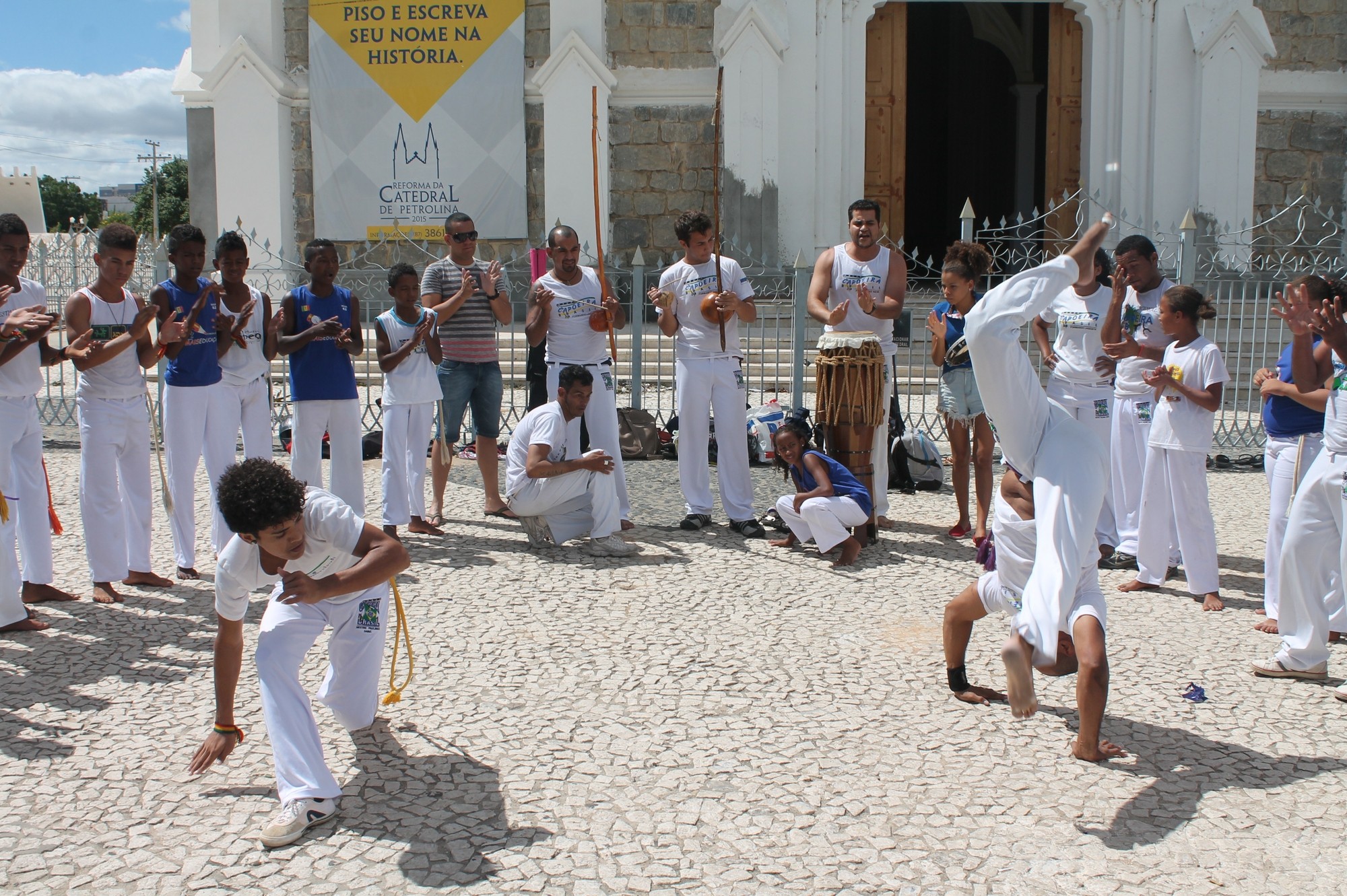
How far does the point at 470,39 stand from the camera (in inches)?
597

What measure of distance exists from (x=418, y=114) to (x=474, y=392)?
9.04 metres

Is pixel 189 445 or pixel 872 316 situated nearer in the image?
pixel 189 445

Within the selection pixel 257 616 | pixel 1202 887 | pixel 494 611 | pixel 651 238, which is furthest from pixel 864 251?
pixel 651 238

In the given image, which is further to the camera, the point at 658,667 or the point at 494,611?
the point at 494,611

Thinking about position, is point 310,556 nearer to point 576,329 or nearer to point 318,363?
point 318,363

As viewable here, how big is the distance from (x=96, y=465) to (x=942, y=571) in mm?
4542

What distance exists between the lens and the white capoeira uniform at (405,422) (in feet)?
22.7

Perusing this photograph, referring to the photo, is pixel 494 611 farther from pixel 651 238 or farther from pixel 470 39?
pixel 470 39

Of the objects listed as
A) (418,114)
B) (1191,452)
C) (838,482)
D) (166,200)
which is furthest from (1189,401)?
(166,200)

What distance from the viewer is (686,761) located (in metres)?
3.88

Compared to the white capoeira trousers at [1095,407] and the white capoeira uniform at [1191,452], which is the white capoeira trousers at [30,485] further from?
the white capoeira uniform at [1191,452]

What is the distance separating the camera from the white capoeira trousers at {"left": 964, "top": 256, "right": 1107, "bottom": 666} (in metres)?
3.54

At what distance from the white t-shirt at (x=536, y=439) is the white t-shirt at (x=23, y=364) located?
2.55 meters

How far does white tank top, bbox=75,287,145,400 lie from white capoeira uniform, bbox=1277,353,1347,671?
5.57 meters
